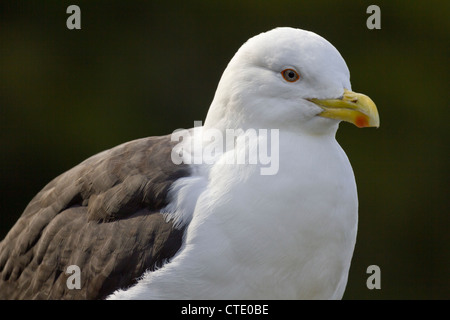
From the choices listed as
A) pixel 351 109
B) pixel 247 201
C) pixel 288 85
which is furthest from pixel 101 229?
pixel 351 109

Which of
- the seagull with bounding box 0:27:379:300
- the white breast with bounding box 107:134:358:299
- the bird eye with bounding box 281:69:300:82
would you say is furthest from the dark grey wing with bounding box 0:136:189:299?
the bird eye with bounding box 281:69:300:82

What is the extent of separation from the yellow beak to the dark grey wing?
559 millimetres

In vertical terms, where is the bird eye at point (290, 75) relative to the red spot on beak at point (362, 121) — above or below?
above

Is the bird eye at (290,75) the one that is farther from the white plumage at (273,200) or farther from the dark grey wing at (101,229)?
the dark grey wing at (101,229)

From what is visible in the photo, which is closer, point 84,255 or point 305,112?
point 305,112

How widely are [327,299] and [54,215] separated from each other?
1.14m

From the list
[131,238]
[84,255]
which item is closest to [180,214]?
[131,238]

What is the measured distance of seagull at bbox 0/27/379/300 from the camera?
2617mm

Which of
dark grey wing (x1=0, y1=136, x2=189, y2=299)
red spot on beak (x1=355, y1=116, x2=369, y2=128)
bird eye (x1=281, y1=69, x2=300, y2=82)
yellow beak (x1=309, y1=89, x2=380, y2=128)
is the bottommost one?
dark grey wing (x1=0, y1=136, x2=189, y2=299)

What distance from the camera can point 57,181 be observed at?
3291 mm

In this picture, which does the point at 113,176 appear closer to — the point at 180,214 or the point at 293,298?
the point at 180,214

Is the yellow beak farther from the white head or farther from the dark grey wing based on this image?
the dark grey wing

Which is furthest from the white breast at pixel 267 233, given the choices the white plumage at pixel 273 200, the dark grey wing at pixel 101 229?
the dark grey wing at pixel 101 229

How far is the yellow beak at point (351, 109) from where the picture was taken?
8.57 feet
